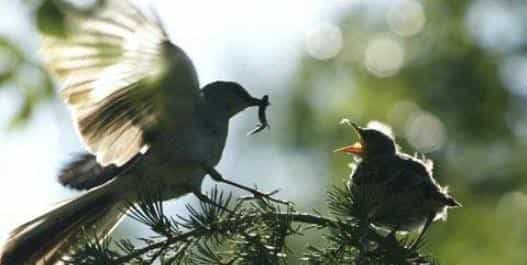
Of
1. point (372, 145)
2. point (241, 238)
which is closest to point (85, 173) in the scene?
point (241, 238)

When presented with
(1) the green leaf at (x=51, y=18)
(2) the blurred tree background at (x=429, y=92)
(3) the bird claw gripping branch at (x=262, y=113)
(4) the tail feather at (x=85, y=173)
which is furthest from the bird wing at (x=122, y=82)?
(2) the blurred tree background at (x=429, y=92)

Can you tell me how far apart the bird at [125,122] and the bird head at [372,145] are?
34.5 inches

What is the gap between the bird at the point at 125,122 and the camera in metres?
5.41

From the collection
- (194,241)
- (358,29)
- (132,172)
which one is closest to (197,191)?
(132,172)

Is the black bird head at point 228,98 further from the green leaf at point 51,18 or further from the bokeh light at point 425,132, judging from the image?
the bokeh light at point 425,132

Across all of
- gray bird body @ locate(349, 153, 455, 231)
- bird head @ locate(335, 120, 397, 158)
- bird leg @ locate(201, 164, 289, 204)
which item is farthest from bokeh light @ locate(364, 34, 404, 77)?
bird leg @ locate(201, 164, 289, 204)

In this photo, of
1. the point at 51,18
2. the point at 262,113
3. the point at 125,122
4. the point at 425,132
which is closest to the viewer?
the point at 51,18

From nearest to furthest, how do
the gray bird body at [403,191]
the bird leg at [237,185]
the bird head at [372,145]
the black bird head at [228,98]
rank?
1. the bird leg at [237,185]
2. the gray bird body at [403,191]
3. the black bird head at [228,98]
4. the bird head at [372,145]

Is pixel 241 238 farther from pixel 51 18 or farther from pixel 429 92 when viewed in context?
pixel 429 92

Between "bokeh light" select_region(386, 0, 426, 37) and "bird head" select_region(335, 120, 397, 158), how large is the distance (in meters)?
9.65

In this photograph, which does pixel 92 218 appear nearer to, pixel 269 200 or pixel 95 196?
pixel 95 196

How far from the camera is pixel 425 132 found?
15148 millimetres

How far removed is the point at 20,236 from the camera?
528 cm

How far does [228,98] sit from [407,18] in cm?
1079
